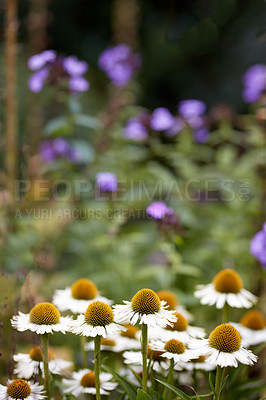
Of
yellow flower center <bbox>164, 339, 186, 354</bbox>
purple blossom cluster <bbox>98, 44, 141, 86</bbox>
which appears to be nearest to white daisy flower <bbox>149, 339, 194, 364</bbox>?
yellow flower center <bbox>164, 339, 186, 354</bbox>

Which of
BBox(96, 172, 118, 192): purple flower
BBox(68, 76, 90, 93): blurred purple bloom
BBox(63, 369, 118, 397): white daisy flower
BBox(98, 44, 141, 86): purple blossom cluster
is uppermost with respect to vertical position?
BBox(98, 44, 141, 86): purple blossom cluster

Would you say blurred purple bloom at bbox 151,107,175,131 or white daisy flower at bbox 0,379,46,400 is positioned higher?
blurred purple bloom at bbox 151,107,175,131

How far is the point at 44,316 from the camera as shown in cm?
85

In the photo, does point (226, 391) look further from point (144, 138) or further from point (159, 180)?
point (144, 138)

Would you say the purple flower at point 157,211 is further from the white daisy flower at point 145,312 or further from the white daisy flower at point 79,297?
the white daisy flower at point 145,312

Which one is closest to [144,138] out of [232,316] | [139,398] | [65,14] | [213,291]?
[232,316]

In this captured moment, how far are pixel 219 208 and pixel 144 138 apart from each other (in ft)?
1.66

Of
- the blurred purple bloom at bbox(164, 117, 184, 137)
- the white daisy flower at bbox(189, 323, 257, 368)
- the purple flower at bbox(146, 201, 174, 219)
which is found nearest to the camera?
the white daisy flower at bbox(189, 323, 257, 368)

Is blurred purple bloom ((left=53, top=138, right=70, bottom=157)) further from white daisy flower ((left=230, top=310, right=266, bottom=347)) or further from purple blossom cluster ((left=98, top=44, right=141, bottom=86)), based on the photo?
white daisy flower ((left=230, top=310, right=266, bottom=347))

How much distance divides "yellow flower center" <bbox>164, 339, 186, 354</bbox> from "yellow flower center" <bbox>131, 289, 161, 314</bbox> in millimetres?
77

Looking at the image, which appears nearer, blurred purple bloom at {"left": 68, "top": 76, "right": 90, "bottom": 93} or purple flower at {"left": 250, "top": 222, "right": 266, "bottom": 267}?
purple flower at {"left": 250, "top": 222, "right": 266, "bottom": 267}

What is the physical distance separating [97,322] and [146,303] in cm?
9

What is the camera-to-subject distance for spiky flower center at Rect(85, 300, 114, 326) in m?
0.82

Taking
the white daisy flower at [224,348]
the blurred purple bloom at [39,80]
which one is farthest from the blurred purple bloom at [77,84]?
the white daisy flower at [224,348]
